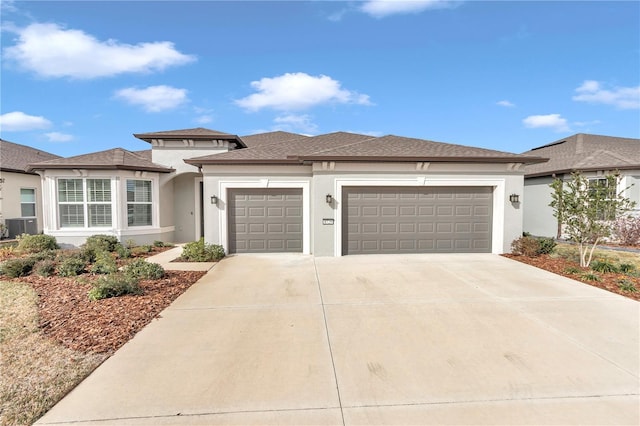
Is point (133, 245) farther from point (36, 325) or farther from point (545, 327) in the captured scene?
point (545, 327)

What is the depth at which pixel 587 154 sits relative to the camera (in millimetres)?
14125

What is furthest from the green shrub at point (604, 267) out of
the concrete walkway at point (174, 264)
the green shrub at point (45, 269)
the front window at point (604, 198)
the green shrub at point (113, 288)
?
the green shrub at point (45, 269)

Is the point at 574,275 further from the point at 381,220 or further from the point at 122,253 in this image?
the point at 122,253

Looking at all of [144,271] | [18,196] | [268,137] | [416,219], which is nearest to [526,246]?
[416,219]

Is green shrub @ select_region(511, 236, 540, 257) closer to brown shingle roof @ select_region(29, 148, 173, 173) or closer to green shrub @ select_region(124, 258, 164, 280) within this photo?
green shrub @ select_region(124, 258, 164, 280)

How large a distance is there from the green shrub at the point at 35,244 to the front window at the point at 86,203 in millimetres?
931

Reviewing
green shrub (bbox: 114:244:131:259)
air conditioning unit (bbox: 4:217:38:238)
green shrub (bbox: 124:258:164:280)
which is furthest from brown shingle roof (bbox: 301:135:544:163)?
air conditioning unit (bbox: 4:217:38:238)

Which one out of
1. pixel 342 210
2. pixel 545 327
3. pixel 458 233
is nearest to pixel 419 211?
pixel 458 233

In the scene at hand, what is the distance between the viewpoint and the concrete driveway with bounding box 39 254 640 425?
2.59 meters

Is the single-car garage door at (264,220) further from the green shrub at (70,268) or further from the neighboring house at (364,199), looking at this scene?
the green shrub at (70,268)

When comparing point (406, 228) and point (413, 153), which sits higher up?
point (413, 153)

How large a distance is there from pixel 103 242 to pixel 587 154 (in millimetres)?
20374

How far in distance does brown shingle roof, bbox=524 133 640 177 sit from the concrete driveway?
940cm

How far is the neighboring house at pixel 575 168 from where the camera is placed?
12.1m
